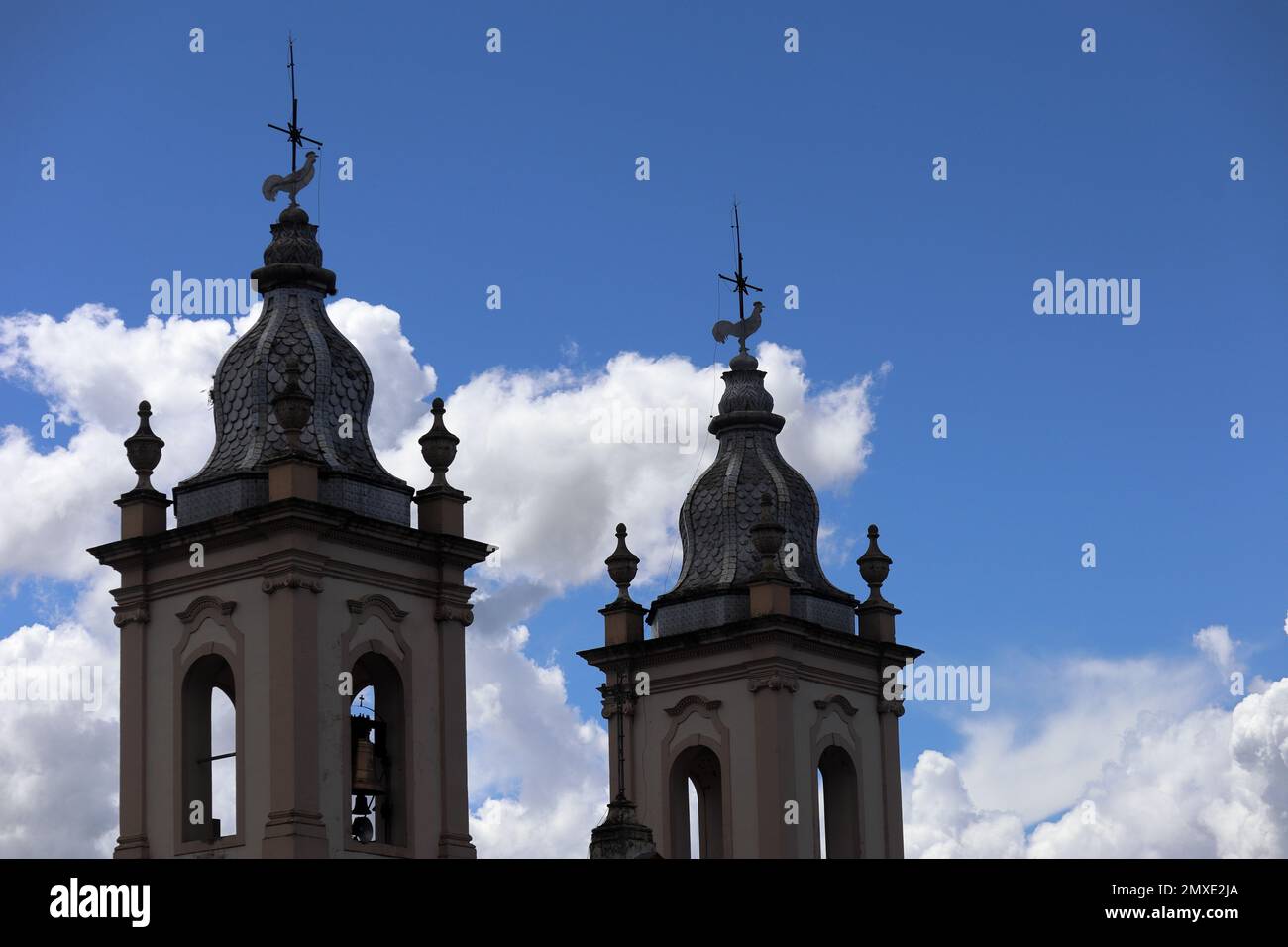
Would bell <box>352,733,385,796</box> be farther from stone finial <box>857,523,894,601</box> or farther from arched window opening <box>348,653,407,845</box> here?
stone finial <box>857,523,894,601</box>

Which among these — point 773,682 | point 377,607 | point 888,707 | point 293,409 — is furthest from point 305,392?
point 888,707

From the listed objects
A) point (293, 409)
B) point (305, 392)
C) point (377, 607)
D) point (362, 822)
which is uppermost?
point (305, 392)

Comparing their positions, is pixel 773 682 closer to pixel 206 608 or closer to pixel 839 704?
pixel 839 704

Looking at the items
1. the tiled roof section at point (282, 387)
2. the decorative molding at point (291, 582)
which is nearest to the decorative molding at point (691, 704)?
the tiled roof section at point (282, 387)

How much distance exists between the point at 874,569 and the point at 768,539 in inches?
131

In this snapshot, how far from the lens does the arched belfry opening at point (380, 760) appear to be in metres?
45.4

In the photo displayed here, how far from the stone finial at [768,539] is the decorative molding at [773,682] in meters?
1.82

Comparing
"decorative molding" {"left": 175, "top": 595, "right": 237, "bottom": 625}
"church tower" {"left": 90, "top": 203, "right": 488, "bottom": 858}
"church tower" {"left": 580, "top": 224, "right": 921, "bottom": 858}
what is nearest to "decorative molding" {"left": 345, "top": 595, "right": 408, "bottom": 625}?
"church tower" {"left": 90, "top": 203, "right": 488, "bottom": 858}

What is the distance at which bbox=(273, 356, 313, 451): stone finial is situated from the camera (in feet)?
149

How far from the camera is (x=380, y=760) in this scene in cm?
4600

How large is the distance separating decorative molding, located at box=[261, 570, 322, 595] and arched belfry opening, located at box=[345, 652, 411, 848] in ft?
6.42
